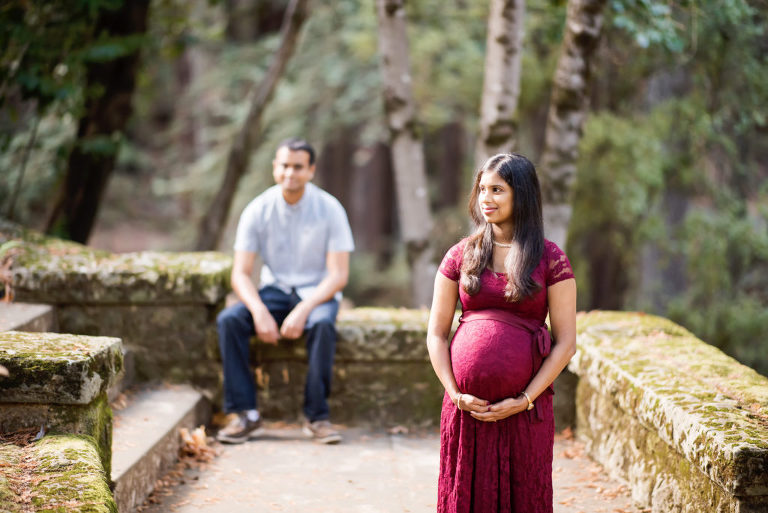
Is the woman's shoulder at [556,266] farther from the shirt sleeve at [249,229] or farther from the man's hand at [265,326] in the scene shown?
the shirt sleeve at [249,229]

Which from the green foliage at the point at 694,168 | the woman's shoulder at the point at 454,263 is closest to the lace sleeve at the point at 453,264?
the woman's shoulder at the point at 454,263

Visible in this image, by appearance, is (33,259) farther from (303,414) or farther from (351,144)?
(351,144)

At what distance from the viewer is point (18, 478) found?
2.51 m

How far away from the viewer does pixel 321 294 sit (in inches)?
175

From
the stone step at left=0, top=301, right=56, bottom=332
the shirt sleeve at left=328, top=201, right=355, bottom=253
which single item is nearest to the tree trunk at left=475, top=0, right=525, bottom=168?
the shirt sleeve at left=328, top=201, right=355, bottom=253

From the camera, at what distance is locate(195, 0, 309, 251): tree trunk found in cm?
749

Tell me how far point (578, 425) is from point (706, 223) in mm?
4195

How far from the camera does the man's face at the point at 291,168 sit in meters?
4.49

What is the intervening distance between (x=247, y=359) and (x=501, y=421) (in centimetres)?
203

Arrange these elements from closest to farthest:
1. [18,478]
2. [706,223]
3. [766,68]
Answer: [18,478] → [766,68] → [706,223]

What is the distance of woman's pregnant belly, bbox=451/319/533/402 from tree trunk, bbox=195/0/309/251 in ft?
17.8

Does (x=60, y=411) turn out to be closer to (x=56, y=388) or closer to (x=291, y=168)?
(x=56, y=388)

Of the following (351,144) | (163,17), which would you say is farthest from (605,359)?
(351,144)

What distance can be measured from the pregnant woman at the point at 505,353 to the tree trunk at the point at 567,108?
2.75m
